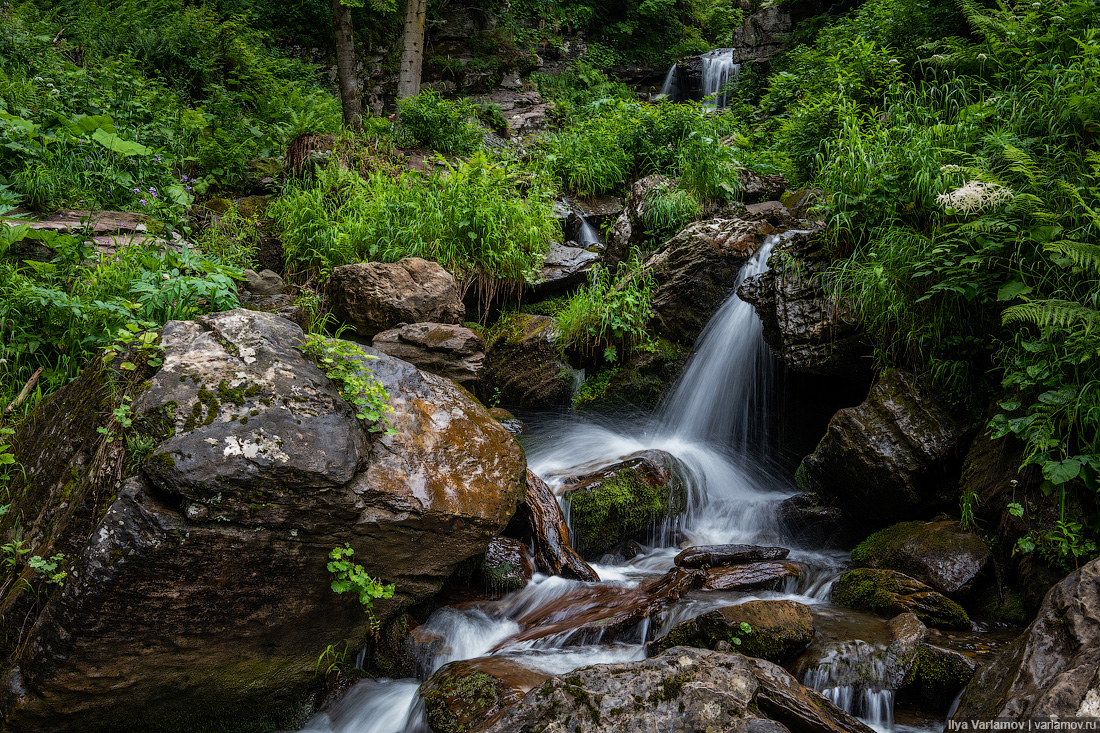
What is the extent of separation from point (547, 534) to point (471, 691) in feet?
5.32

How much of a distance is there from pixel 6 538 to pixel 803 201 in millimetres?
8611

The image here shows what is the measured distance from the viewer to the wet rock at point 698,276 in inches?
280

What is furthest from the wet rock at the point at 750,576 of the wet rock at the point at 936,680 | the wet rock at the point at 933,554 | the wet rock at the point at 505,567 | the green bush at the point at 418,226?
the green bush at the point at 418,226

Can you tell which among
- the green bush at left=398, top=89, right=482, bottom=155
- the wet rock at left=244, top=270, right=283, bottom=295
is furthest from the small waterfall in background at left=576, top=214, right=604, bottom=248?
the wet rock at left=244, top=270, right=283, bottom=295

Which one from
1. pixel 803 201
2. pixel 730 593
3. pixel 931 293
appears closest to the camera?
pixel 730 593

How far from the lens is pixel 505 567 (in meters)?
4.28

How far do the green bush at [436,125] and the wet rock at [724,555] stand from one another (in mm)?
9068

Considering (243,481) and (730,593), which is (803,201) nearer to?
(730,593)

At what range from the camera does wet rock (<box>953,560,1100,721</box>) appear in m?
2.08

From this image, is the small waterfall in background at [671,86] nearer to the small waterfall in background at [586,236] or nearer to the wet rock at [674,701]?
the small waterfall in background at [586,236]

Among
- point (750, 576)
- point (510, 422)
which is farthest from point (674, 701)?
point (510, 422)

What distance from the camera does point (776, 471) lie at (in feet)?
19.7

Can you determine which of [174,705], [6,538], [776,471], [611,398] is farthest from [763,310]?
[6,538]

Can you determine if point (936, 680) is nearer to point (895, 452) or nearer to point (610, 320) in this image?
point (895, 452)
